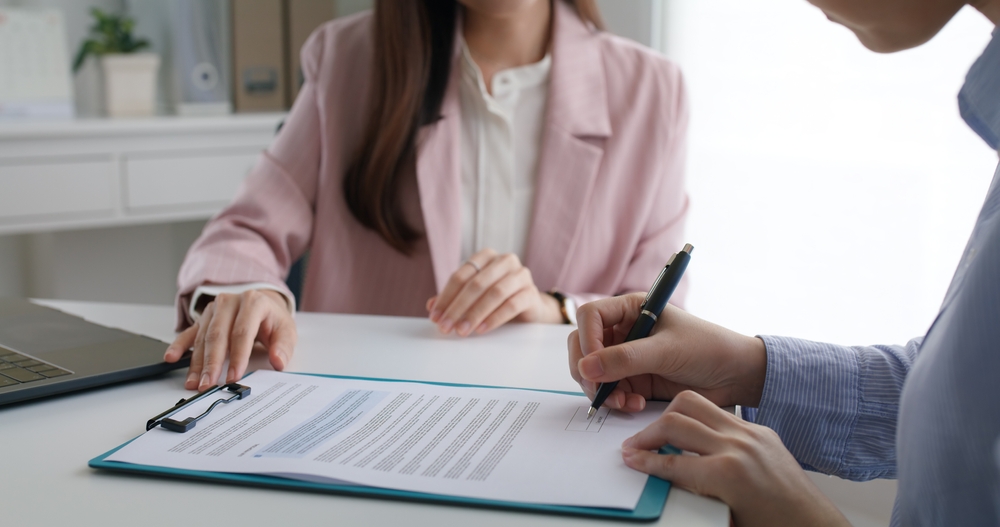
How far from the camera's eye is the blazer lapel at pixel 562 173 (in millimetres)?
1267

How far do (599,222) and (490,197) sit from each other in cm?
17

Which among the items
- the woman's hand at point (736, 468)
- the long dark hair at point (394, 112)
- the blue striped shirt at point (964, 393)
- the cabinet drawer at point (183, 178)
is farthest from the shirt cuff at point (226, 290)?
the cabinet drawer at point (183, 178)

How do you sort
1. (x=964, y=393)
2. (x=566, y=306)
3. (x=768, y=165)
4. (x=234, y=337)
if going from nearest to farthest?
(x=964, y=393)
(x=234, y=337)
(x=566, y=306)
(x=768, y=165)

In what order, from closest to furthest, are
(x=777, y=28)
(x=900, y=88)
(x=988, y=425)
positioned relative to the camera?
(x=988, y=425), (x=900, y=88), (x=777, y=28)

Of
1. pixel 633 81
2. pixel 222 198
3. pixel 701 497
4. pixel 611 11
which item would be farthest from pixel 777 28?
pixel 701 497

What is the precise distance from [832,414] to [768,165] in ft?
4.35

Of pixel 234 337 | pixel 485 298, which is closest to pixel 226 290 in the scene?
pixel 234 337

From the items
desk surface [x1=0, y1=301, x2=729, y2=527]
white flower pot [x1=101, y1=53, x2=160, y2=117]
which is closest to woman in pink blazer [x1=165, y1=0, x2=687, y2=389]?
desk surface [x1=0, y1=301, x2=729, y2=527]

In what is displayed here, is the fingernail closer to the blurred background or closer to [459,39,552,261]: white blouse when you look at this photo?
[459,39,552,261]: white blouse

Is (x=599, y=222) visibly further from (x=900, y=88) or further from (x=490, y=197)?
(x=900, y=88)

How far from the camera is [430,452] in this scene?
22.6 inches

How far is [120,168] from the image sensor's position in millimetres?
2051

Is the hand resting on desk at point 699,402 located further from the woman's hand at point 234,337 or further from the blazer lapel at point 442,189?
the blazer lapel at point 442,189

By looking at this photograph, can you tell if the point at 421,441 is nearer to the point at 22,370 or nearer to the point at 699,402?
the point at 699,402
